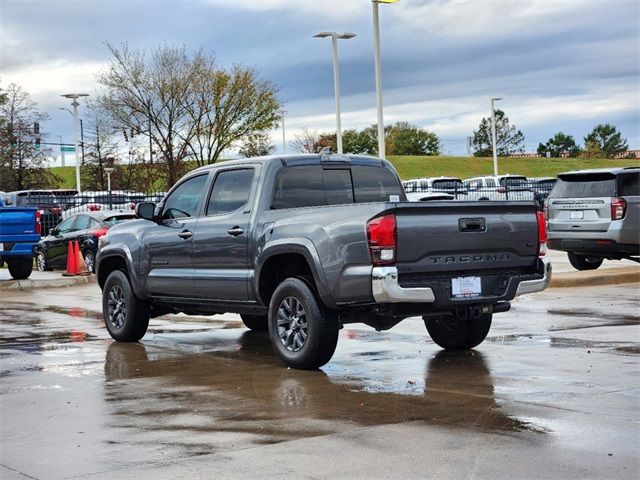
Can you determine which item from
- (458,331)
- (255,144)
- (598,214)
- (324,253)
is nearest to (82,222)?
(598,214)

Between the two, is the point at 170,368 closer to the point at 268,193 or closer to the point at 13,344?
the point at 268,193

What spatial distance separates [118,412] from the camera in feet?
25.6

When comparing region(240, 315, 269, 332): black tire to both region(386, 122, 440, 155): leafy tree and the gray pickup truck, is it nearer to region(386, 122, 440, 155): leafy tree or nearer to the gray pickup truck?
the gray pickup truck

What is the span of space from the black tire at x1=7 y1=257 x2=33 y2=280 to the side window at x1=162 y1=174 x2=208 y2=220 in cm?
1181

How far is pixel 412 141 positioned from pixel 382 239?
12549cm

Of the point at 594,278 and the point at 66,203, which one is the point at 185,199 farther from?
the point at 66,203

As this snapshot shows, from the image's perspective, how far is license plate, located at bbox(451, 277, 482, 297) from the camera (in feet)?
30.1

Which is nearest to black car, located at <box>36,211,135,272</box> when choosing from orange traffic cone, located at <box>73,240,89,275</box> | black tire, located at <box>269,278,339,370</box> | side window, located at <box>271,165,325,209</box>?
orange traffic cone, located at <box>73,240,89,275</box>

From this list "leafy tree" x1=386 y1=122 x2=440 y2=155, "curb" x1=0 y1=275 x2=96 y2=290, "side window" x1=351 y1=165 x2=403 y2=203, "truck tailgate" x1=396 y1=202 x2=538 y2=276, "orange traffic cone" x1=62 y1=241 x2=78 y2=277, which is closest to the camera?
"truck tailgate" x1=396 y1=202 x2=538 y2=276

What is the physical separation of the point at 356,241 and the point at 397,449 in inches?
115

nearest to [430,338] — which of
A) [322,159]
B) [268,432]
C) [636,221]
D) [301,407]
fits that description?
[322,159]

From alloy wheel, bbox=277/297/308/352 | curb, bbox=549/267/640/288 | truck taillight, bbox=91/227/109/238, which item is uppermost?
truck taillight, bbox=91/227/109/238

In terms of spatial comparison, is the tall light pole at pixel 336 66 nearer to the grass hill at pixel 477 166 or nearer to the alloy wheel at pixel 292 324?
the alloy wheel at pixel 292 324

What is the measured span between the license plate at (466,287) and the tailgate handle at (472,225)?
0.43 m
